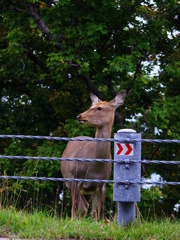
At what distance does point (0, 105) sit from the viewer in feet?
52.5

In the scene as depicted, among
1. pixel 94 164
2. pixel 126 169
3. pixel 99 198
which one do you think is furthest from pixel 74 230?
pixel 94 164

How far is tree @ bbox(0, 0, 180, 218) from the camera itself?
12.9m

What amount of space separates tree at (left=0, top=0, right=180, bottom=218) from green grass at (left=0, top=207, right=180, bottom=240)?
717cm

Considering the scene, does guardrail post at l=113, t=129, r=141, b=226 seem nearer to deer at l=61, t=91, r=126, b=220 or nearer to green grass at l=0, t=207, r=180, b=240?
green grass at l=0, t=207, r=180, b=240

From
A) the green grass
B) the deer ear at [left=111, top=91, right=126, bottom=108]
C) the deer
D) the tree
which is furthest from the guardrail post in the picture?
the tree

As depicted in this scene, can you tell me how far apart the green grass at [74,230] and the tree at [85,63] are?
23.5 ft

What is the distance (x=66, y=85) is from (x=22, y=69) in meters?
1.32

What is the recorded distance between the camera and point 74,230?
5.10 meters

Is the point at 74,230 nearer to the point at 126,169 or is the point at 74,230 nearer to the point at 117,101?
the point at 126,169

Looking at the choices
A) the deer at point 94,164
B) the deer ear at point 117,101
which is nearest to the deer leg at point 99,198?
the deer at point 94,164

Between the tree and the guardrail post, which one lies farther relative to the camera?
the tree

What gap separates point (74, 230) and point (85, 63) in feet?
24.6

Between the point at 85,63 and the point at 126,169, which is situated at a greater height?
the point at 85,63

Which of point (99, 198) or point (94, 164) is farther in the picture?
point (94, 164)
